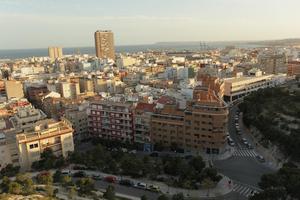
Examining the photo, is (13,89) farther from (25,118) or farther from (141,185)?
(141,185)

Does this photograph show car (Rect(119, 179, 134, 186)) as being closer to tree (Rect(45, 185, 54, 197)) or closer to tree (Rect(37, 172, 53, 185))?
tree (Rect(37, 172, 53, 185))

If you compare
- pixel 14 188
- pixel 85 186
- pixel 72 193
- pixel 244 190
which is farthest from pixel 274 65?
pixel 14 188

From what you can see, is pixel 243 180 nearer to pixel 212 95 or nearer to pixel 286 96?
pixel 212 95

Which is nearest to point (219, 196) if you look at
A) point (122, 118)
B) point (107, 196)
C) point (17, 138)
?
point (107, 196)

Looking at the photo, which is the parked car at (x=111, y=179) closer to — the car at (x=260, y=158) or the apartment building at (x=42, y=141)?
the apartment building at (x=42, y=141)

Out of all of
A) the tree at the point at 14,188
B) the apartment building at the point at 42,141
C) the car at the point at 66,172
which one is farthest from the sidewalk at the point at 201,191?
the apartment building at the point at 42,141
